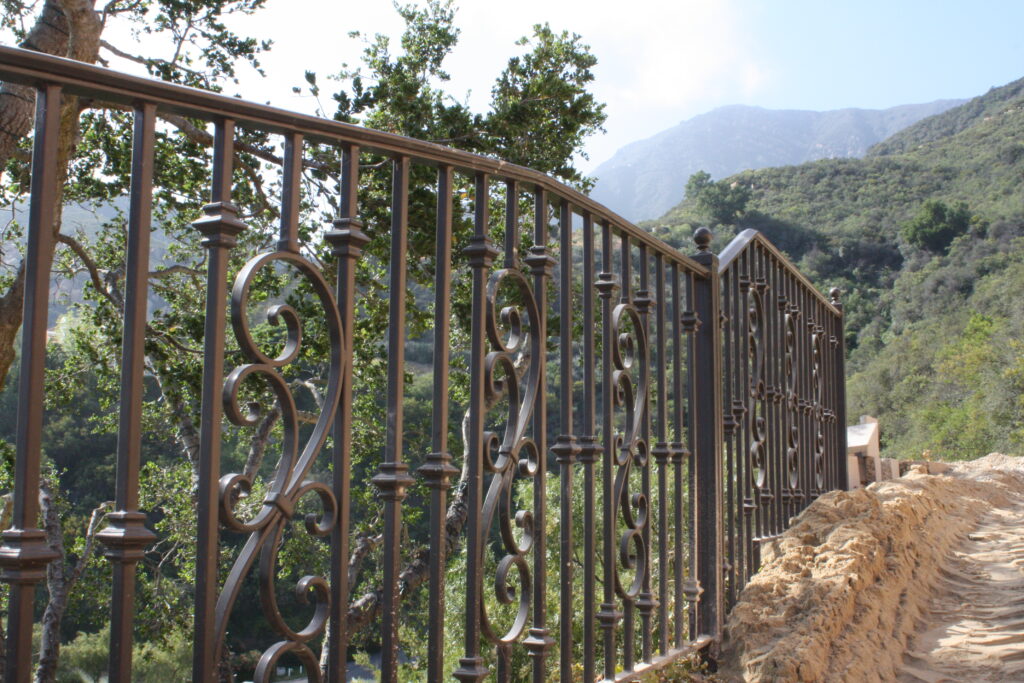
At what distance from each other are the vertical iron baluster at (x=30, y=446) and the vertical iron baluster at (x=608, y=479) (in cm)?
134

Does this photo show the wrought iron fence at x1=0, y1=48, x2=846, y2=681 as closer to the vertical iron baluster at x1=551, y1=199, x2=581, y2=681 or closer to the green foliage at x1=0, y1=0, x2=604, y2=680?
the vertical iron baluster at x1=551, y1=199, x2=581, y2=681

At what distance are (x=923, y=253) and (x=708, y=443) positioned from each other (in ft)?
161

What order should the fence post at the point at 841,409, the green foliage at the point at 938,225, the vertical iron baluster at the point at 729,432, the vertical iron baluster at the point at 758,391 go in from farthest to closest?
the green foliage at the point at 938,225
the fence post at the point at 841,409
the vertical iron baluster at the point at 758,391
the vertical iron baluster at the point at 729,432

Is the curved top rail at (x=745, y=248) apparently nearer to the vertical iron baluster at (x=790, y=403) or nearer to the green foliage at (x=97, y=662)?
the vertical iron baluster at (x=790, y=403)

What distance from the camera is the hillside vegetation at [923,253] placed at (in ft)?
105

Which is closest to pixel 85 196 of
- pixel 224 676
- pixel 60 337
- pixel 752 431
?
pixel 224 676

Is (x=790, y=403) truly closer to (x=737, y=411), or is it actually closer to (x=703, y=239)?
(x=737, y=411)

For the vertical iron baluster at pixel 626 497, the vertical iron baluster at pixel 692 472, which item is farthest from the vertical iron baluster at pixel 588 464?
the vertical iron baluster at pixel 692 472

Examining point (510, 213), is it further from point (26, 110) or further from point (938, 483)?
point (26, 110)

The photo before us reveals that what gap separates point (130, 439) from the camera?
1062mm

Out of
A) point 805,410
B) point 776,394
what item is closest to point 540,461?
point 776,394

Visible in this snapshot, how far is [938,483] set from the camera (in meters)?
5.25

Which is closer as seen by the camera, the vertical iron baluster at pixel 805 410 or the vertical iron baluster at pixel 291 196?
the vertical iron baluster at pixel 291 196

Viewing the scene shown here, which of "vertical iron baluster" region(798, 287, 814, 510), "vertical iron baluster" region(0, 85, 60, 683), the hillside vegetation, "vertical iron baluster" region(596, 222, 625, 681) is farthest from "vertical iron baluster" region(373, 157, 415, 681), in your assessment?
the hillside vegetation
